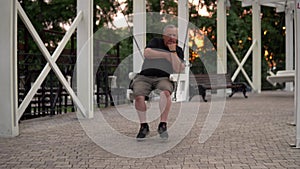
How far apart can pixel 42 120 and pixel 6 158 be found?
325 centimetres

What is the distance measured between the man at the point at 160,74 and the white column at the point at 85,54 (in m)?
2.10

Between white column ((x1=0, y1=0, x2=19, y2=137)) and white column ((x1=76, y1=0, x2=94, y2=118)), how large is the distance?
1823 millimetres

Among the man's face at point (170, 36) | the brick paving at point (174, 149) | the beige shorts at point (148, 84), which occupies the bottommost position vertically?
the brick paving at point (174, 149)

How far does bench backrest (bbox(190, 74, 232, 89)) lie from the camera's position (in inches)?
484

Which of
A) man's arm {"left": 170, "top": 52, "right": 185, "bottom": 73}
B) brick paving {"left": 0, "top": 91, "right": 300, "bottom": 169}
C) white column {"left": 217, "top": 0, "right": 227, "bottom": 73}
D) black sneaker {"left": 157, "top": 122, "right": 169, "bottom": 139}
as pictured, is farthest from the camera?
white column {"left": 217, "top": 0, "right": 227, "bottom": 73}

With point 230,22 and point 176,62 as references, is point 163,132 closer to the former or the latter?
point 176,62

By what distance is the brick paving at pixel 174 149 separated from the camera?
12.5ft

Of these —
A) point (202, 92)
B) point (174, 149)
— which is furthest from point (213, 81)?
point (174, 149)

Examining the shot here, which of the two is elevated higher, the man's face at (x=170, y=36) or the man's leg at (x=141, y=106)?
the man's face at (x=170, y=36)

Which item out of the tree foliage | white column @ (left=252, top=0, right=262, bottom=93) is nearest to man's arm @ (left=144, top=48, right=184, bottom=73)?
the tree foliage

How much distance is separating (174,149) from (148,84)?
1.02 metres

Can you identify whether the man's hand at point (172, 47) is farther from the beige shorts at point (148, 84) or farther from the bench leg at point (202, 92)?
the bench leg at point (202, 92)

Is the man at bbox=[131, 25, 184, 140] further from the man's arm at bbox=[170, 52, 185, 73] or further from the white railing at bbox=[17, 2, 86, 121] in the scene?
the white railing at bbox=[17, 2, 86, 121]

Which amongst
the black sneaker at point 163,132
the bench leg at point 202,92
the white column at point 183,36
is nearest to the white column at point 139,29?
the white column at point 183,36
